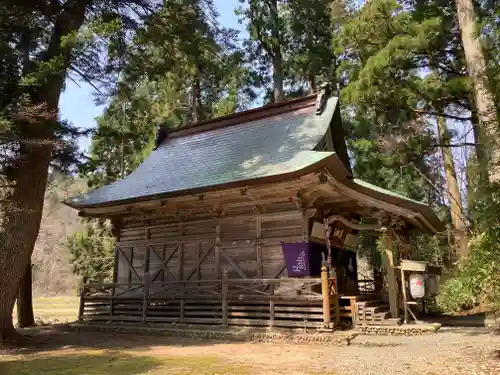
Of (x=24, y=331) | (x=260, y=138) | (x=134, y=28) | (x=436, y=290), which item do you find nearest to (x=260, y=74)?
(x=260, y=138)

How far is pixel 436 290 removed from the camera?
489 inches

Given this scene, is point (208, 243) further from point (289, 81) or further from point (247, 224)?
point (289, 81)

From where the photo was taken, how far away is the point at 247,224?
1168 cm

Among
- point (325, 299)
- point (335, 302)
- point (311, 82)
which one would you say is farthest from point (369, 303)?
point (311, 82)

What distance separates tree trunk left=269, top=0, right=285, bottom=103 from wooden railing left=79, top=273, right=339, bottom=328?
13.9m

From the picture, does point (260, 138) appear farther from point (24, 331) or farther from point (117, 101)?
point (24, 331)

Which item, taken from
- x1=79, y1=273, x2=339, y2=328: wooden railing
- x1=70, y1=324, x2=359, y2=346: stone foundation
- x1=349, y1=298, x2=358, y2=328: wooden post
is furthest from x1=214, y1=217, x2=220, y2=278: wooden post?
x1=349, y1=298, x2=358, y2=328: wooden post

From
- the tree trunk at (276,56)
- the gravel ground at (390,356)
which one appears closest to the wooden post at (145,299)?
the gravel ground at (390,356)

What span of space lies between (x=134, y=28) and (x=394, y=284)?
911 cm

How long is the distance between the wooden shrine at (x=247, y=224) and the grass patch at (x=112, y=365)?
10.5 feet

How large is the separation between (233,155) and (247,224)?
95.2 inches

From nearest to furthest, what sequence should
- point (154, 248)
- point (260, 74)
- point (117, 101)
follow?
1. point (117, 101)
2. point (154, 248)
3. point (260, 74)

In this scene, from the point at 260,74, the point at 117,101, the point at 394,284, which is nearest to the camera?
the point at 394,284

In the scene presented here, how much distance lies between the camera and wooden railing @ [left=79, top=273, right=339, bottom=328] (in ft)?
→ 32.6
